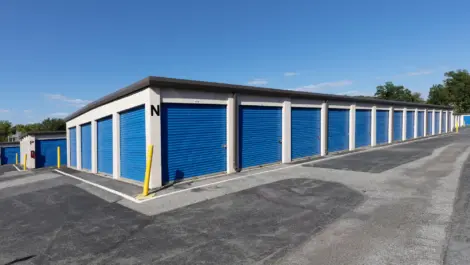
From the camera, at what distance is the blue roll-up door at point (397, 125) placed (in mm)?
24544

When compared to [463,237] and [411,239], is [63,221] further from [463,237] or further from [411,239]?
[463,237]

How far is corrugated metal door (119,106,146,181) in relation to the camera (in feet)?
31.3

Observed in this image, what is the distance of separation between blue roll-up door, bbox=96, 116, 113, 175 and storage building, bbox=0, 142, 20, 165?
116 feet

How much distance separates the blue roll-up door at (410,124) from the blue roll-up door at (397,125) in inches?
72.3

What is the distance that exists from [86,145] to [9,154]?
3303 cm

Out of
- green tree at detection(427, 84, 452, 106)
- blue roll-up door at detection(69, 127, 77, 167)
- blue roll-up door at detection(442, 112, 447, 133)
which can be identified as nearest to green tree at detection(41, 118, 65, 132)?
blue roll-up door at detection(69, 127, 77, 167)

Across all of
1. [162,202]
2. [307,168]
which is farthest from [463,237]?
[307,168]

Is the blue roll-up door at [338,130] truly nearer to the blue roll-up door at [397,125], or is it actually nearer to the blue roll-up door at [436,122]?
the blue roll-up door at [397,125]

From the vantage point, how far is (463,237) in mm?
4289

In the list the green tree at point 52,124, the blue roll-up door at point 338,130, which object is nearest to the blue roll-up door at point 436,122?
the blue roll-up door at point 338,130

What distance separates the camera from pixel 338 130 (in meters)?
17.5

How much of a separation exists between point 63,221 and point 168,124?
4.29 m

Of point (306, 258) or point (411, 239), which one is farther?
point (411, 239)

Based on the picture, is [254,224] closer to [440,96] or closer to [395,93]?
[395,93]
